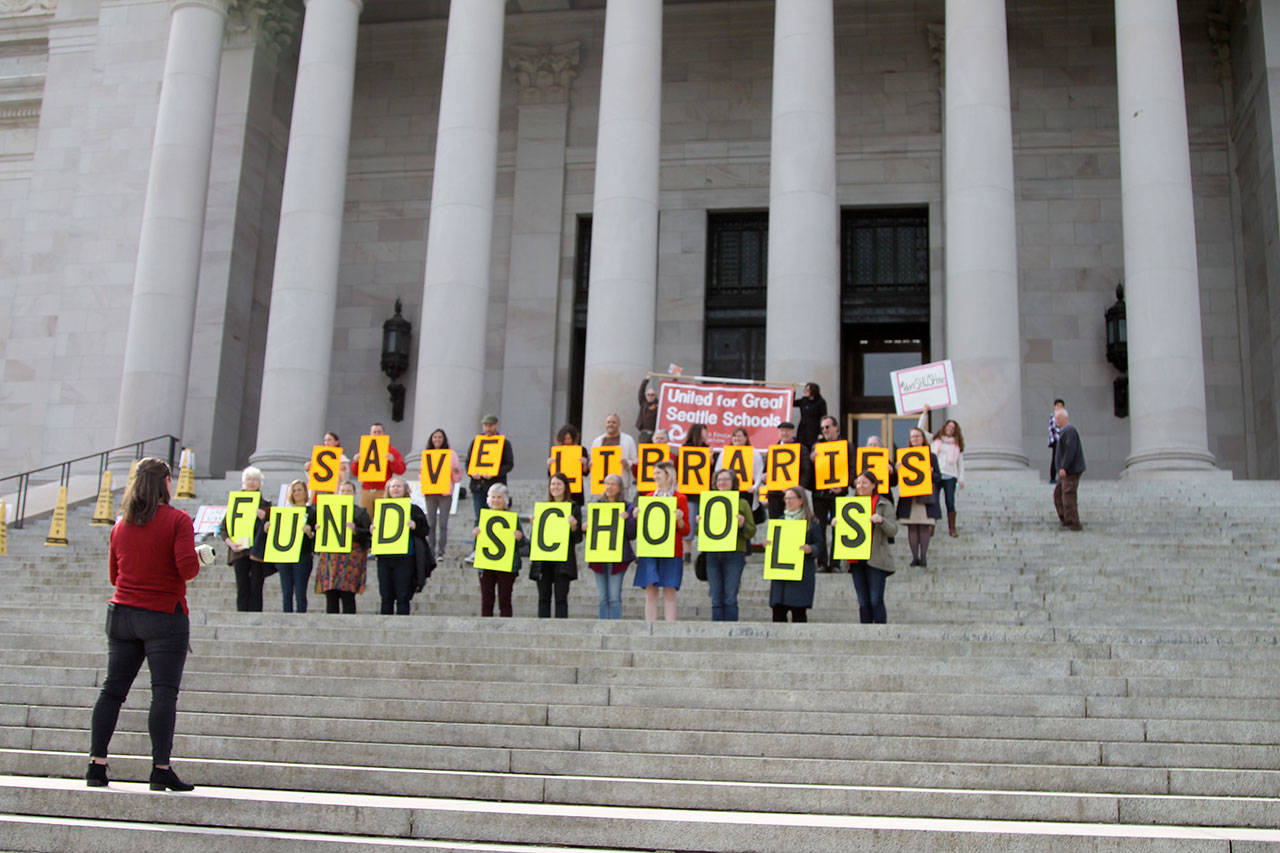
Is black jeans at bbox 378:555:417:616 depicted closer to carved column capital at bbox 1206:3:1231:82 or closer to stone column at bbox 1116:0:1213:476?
stone column at bbox 1116:0:1213:476

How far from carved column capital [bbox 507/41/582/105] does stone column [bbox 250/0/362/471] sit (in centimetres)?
637

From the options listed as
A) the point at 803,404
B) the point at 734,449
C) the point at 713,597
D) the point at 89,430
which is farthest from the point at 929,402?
the point at 89,430

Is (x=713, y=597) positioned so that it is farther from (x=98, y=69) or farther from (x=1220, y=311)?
(x=98, y=69)

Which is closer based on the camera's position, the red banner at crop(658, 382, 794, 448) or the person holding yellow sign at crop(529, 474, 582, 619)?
the person holding yellow sign at crop(529, 474, 582, 619)

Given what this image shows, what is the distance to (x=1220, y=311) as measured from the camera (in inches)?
1155

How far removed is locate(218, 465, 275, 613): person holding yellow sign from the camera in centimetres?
1523

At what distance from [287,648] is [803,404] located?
34.1ft

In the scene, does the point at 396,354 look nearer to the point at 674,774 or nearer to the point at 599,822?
the point at 674,774

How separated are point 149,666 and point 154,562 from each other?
64 centimetres

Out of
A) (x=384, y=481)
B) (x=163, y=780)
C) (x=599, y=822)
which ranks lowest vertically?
(x=599, y=822)

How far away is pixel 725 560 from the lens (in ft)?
46.1

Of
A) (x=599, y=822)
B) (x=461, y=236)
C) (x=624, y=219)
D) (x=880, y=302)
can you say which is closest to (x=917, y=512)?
(x=599, y=822)

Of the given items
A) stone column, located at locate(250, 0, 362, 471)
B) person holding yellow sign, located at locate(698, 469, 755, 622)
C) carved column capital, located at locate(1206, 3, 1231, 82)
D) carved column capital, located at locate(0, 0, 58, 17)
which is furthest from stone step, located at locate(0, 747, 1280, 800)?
carved column capital, located at locate(0, 0, 58, 17)

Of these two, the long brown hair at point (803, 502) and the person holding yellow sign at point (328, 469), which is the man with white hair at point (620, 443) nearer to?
the long brown hair at point (803, 502)
